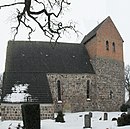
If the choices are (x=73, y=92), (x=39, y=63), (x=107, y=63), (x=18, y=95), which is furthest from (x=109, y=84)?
(x=18, y=95)

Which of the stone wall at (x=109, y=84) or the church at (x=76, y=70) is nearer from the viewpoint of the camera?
the church at (x=76, y=70)

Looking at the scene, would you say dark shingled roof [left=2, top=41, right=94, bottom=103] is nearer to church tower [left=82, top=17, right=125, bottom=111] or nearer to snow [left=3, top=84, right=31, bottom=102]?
snow [left=3, top=84, right=31, bottom=102]

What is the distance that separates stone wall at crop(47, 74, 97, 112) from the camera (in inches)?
1379

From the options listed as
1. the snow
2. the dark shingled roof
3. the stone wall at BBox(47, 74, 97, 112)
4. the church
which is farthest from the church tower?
the snow

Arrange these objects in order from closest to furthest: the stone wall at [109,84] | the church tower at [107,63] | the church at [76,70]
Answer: the church at [76,70] → the stone wall at [109,84] → the church tower at [107,63]

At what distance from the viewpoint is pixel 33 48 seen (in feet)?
123

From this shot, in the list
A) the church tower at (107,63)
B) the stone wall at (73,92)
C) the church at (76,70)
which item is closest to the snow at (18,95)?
the church at (76,70)

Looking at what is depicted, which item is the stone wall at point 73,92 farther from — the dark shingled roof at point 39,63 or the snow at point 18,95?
the snow at point 18,95

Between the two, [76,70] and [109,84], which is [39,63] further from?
[109,84]

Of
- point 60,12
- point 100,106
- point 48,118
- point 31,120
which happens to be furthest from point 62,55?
point 60,12

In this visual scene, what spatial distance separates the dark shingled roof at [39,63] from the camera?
31391 mm

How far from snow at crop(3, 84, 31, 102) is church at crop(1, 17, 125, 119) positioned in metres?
0.81

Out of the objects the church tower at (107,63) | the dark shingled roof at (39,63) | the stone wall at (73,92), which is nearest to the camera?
the dark shingled roof at (39,63)

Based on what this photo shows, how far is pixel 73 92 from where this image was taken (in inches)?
1398
